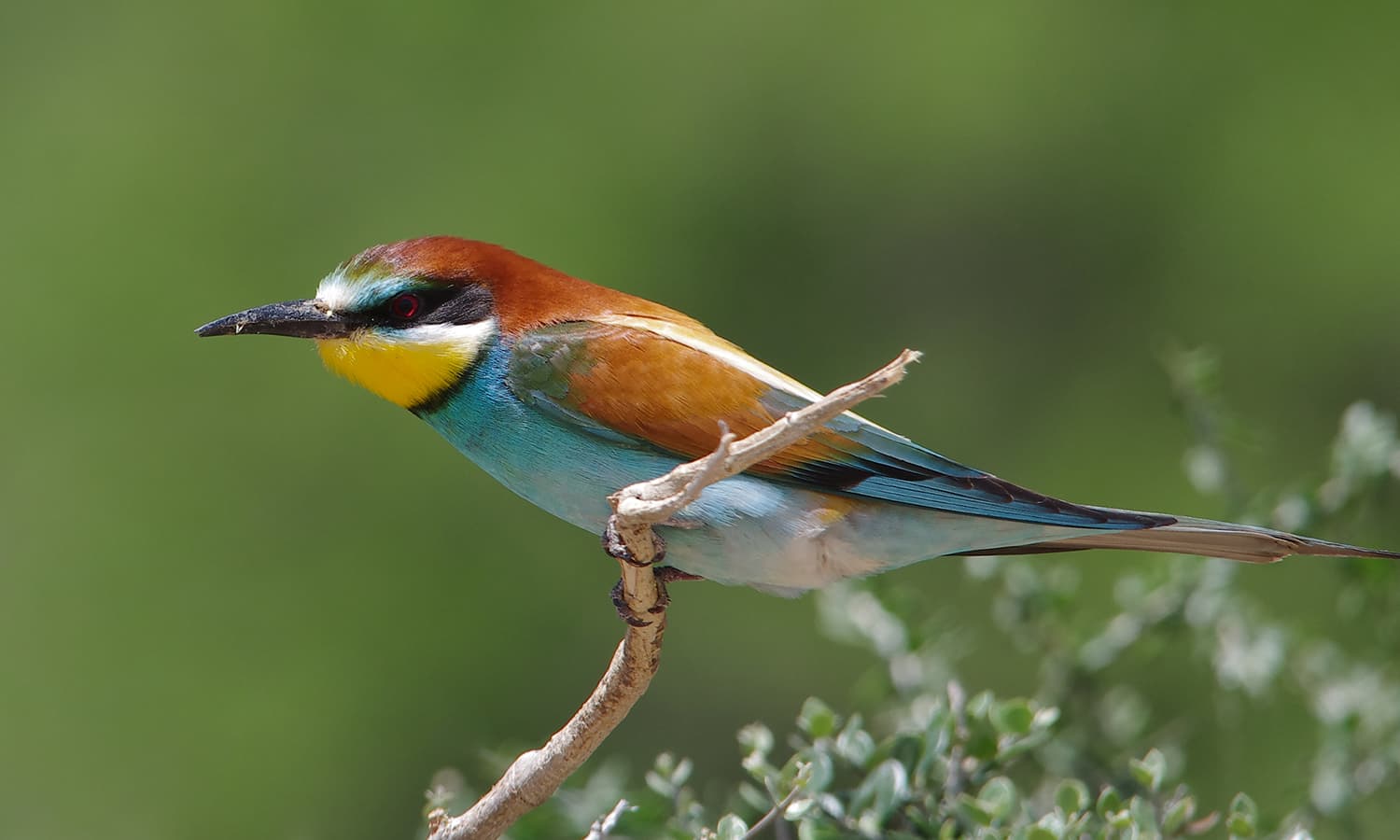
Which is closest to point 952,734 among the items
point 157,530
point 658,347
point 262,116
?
point 658,347

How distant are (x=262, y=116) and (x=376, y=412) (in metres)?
1.10

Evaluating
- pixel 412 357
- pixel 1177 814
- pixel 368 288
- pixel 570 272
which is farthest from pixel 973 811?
pixel 570 272

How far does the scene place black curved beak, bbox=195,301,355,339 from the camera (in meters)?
2.17

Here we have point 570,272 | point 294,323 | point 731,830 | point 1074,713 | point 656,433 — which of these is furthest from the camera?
point 570,272

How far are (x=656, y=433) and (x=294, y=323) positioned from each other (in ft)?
1.80

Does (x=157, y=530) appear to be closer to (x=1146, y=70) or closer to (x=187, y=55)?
(x=187, y=55)

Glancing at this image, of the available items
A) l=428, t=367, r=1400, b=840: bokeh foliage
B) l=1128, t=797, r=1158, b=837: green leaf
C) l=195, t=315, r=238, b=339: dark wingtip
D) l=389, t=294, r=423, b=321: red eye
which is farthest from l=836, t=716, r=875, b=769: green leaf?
l=195, t=315, r=238, b=339: dark wingtip

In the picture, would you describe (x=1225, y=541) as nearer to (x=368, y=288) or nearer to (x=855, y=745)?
(x=855, y=745)

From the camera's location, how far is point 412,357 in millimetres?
2135

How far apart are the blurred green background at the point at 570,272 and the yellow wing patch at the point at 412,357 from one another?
1.69m

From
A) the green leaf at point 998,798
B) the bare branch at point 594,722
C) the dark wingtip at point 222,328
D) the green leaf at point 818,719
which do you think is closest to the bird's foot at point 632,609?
the bare branch at point 594,722

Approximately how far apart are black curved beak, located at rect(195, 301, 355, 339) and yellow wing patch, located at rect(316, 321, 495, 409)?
22 mm

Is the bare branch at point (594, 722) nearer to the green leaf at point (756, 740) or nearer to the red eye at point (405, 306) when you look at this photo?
the green leaf at point (756, 740)

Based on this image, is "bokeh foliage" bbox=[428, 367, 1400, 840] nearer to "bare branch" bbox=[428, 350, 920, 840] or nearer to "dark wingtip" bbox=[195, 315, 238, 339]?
"bare branch" bbox=[428, 350, 920, 840]
